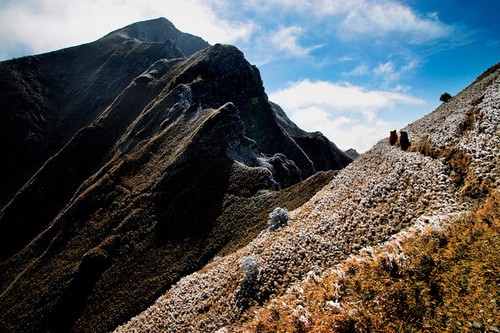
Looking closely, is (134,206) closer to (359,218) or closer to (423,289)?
(359,218)

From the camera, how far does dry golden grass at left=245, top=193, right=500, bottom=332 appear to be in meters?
9.01

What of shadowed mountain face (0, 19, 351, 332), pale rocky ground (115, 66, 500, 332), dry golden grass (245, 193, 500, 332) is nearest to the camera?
dry golden grass (245, 193, 500, 332)

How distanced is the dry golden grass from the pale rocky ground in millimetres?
3826

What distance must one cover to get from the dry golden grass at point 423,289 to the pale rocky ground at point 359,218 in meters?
3.83

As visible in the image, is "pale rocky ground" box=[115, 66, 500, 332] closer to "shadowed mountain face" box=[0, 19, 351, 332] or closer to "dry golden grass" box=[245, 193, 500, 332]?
"dry golden grass" box=[245, 193, 500, 332]

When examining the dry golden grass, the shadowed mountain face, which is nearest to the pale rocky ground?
the dry golden grass

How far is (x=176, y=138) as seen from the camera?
344ft

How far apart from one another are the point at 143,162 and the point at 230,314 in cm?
8735

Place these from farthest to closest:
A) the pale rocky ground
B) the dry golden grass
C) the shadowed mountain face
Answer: the shadowed mountain face
the pale rocky ground
the dry golden grass

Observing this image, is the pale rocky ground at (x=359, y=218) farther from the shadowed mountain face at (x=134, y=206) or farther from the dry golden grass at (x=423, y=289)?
the shadowed mountain face at (x=134, y=206)

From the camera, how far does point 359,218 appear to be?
22.3 meters

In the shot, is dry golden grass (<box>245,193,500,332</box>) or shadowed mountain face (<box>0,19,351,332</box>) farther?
shadowed mountain face (<box>0,19,351,332</box>)

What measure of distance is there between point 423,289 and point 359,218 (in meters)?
12.0

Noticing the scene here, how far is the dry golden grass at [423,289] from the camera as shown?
9008 millimetres
